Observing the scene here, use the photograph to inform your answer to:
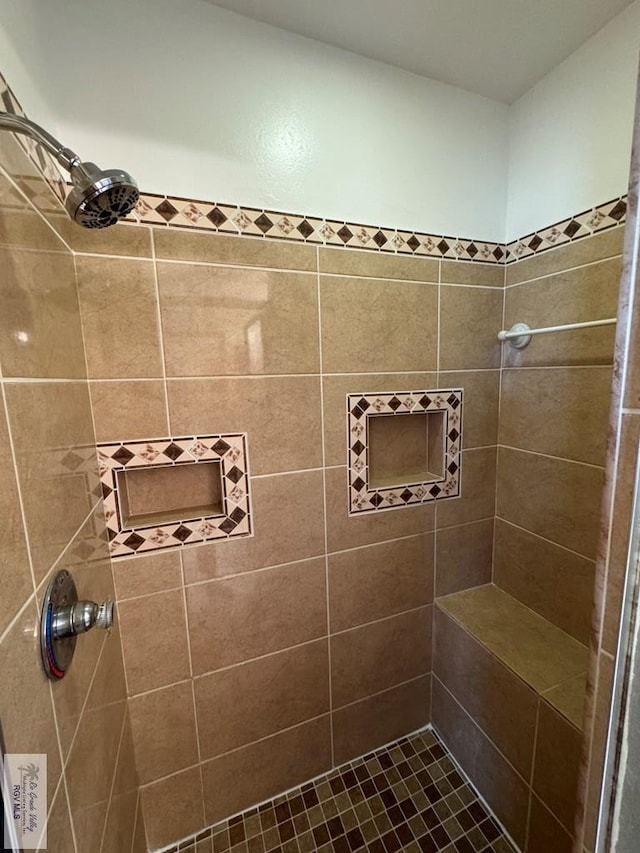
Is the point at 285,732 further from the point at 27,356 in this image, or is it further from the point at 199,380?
the point at 27,356

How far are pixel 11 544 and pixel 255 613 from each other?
79 centimetres

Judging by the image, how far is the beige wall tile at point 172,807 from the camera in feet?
3.28

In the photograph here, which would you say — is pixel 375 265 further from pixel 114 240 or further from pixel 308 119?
pixel 114 240

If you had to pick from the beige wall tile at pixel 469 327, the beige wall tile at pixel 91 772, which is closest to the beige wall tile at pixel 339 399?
the beige wall tile at pixel 469 327

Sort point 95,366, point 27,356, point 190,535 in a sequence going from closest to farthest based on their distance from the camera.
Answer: point 27,356
point 95,366
point 190,535

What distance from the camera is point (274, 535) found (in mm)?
1040

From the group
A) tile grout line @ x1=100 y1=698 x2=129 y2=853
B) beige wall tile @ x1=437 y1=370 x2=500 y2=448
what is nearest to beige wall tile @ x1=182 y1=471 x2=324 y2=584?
tile grout line @ x1=100 y1=698 x2=129 y2=853

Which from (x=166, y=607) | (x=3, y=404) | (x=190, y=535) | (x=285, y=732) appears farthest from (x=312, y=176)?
(x=285, y=732)

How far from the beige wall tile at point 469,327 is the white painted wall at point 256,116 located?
0.71 feet

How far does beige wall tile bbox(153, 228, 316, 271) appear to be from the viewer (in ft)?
2.80

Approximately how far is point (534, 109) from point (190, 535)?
172cm

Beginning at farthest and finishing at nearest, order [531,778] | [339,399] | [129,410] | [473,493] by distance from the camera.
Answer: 1. [473,493]
2. [339,399]
3. [531,778]
4. [129,410]

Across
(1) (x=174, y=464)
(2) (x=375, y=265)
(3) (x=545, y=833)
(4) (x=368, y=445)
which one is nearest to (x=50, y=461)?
(1) (x=174, y=464)

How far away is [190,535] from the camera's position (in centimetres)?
95
